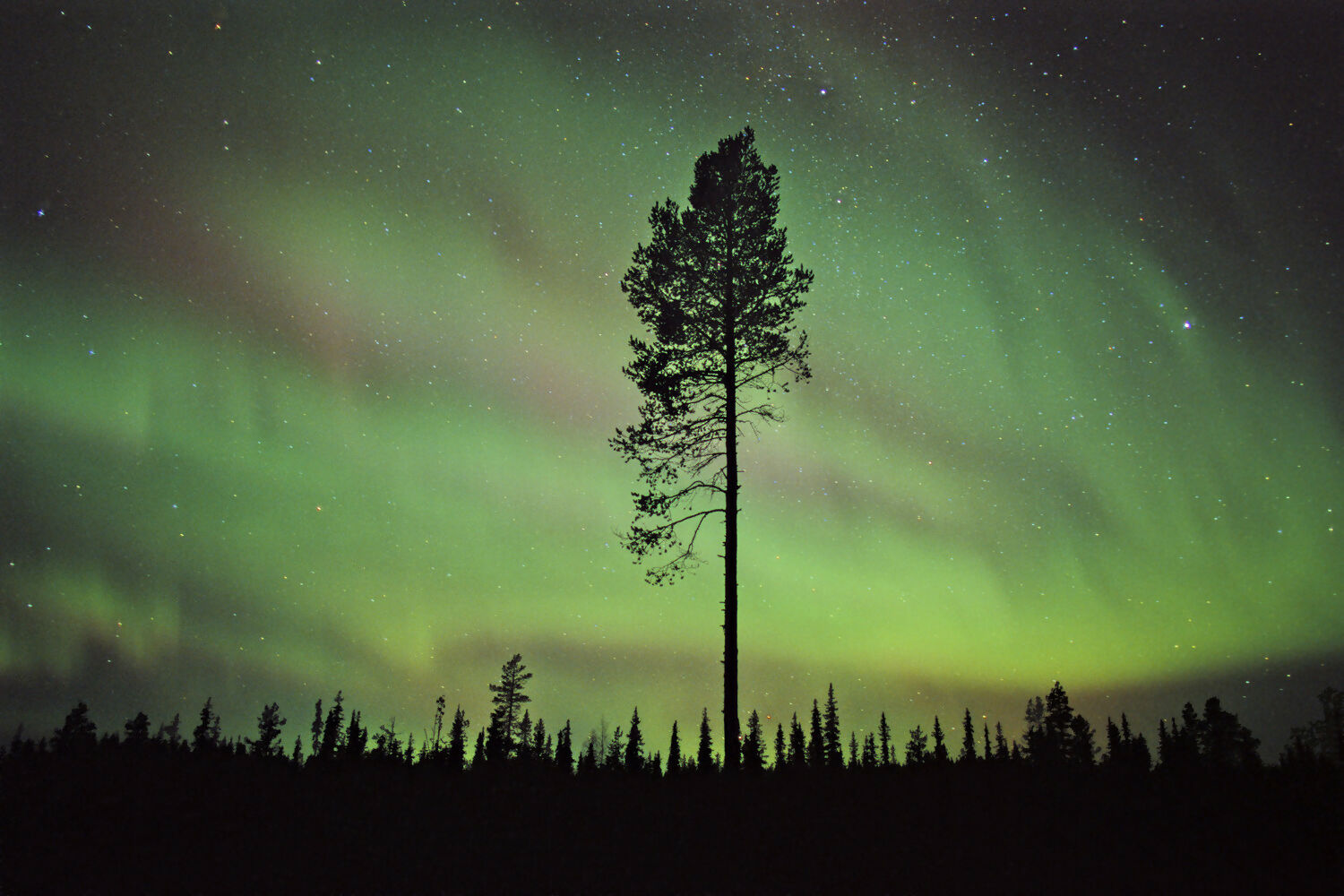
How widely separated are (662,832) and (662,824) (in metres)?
0.27

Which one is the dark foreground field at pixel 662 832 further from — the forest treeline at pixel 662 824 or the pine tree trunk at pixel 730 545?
the pine tree trunk at pixel 730 545

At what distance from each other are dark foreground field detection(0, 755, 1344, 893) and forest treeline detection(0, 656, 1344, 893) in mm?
33

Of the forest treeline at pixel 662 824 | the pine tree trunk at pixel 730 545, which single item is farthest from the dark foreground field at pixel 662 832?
the pine tree trunk at pixel 730 545

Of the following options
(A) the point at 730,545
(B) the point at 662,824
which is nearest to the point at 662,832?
(B) the point at 662,824

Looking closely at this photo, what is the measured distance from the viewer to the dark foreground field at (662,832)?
7.29 m

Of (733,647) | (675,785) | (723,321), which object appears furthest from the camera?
(723,321)

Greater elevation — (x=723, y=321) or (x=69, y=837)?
(x=723, y=321)

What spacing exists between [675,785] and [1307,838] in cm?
827

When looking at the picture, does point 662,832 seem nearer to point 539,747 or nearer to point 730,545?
point 730,545

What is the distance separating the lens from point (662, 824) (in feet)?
28.6

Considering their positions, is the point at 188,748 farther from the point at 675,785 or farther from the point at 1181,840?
the point at 1181,840

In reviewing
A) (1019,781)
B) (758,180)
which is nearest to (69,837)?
(1019,781)

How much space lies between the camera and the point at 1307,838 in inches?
321

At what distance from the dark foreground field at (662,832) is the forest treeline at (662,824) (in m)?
0.03
